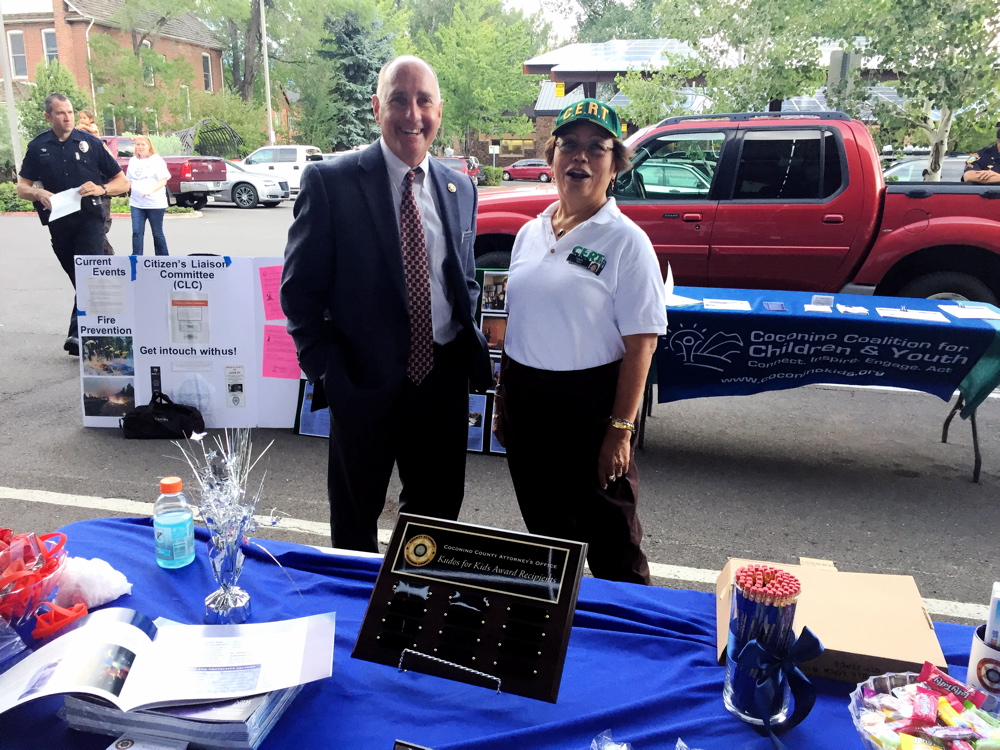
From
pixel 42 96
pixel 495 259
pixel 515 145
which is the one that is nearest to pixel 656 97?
pixel 495 259

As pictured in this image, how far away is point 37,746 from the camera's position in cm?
129

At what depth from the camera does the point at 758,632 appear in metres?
1.36

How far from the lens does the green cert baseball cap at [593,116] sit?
226 centimetres

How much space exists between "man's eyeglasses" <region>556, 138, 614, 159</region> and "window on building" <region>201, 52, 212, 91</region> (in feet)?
146

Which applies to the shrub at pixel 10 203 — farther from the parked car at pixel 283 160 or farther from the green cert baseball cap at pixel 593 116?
Result: the green cert baseball cap at pixel 593 116

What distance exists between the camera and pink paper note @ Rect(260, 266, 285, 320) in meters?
4.84

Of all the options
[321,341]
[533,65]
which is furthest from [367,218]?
[533,65]

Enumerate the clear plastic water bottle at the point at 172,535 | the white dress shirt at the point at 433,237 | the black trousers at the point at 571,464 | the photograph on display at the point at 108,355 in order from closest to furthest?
the clear plastic water bottle at the point at 172,535
the black trousers at the point at 571,464
the white dress shirt at the point at 433,237
the photograph on display at the point at 108,355

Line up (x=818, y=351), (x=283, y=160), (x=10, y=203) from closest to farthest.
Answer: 1. (x=818, y=351)
2. (x=10, y=203)
3. (x=283, y=160)

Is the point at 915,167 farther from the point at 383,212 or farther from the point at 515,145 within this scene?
the point at 515,145

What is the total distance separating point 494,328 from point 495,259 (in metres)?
1.94

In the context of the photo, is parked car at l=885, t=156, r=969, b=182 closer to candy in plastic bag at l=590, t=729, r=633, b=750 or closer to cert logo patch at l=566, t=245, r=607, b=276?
cert logo patch at l=566, t=245, r=607, b=276

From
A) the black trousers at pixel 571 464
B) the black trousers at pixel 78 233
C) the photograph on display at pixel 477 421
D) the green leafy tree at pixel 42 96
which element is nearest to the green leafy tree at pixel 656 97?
the black trousers at pixel 78 233

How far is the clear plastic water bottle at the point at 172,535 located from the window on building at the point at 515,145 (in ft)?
156
